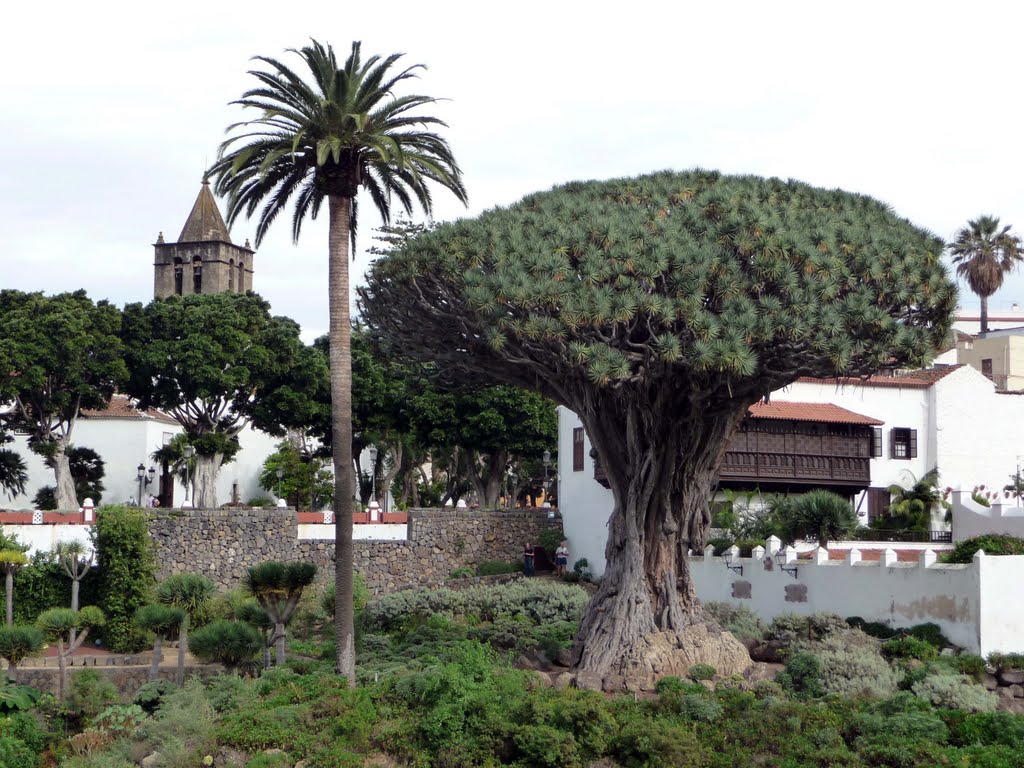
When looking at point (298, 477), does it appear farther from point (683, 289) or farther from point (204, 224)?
point (683, 289)

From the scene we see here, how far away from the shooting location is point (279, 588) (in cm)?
2548

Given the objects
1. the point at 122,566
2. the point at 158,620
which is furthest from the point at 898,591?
the point at 122,566

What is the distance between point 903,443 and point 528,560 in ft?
42.6

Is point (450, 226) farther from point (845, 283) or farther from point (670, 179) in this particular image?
point (845, 283)

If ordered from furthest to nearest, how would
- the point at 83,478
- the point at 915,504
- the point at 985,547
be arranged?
the point at 83,478
the point at 915,504
the point at 985,547

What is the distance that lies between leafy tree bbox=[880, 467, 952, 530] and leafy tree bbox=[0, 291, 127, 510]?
27.5m

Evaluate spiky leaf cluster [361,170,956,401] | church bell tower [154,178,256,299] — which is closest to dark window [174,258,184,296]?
church bell tower [154,178,256,299]

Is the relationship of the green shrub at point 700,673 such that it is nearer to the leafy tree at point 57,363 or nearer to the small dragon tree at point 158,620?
the small dragon tree at point 158,620

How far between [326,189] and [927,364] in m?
11.2

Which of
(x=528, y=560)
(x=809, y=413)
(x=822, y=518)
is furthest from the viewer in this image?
(x=528, y=560)

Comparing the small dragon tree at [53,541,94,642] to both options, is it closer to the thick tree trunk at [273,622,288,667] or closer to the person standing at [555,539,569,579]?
the thick tree trunk at [273,622,288,667]

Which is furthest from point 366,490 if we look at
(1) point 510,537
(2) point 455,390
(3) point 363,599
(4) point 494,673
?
(4) point 494,673

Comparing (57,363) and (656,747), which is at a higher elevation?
(57,363)

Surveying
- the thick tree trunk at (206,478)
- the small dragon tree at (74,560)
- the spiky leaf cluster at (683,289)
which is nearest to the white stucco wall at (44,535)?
the small dragon tree at (74,560)
